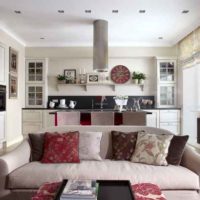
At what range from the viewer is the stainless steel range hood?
5.36 metres

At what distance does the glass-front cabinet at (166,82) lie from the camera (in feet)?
24.7

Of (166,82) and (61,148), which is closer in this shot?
(61,148)

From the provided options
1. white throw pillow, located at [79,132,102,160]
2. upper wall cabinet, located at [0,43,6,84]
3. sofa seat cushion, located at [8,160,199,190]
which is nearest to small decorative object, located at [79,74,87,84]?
upper wall cabinet, located at [0,43,6,84]

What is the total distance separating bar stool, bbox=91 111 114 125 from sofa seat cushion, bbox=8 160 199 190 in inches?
86.3

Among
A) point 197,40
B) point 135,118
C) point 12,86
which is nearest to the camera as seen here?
point 135,118

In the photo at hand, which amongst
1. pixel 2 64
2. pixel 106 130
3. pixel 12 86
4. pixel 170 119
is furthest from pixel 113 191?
pixel 170 119

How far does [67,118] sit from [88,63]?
3348 millimetres

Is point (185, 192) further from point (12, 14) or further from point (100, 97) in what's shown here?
point (100, 97)

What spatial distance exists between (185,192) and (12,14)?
4.49m

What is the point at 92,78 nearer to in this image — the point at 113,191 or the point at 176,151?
the point at 176,151

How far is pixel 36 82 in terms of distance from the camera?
7.68 m

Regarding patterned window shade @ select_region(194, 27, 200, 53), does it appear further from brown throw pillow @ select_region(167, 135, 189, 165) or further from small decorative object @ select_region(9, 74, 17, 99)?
small decorative object @ select_region(9, 74, 17, 99)

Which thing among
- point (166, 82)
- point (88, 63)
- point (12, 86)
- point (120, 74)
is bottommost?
point (12, 86)

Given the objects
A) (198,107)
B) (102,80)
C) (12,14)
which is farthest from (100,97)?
(12,14)
